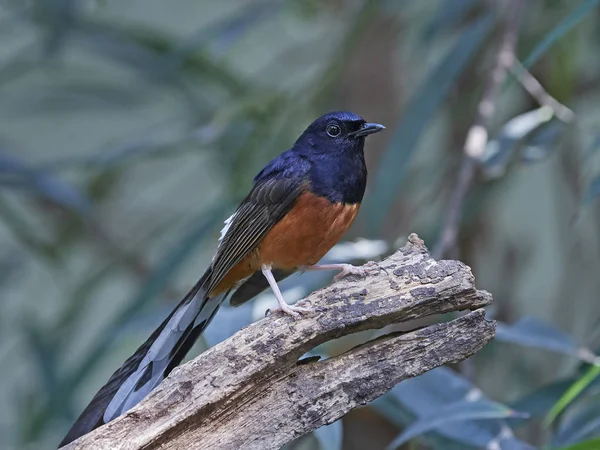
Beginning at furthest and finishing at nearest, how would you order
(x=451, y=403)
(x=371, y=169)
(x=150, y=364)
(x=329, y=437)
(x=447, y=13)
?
(x=371, y=169) → (x=447, y=13) → (x=451, y=403) → (x=150, y=364) → (x=329, y=437)

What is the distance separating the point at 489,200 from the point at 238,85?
1.30 meters

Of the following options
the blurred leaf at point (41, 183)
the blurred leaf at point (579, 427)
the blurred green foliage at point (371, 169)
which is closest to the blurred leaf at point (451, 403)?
the blurred green foliage at point (371, 169)

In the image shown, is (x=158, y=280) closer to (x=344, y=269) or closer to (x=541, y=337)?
(x=344, y=269)

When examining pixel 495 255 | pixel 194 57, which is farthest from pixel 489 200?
pixel 194 57

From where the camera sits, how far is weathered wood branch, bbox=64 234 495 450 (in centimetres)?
183

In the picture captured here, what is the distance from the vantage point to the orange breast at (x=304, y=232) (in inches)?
96.7

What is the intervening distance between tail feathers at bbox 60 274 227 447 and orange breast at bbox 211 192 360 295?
0.71 feet

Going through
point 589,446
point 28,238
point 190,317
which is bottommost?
point 589,446

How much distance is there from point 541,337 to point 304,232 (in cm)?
75

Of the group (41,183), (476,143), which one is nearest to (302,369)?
(476,143)

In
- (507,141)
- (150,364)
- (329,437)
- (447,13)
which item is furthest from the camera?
(447,13)

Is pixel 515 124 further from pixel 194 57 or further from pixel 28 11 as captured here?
pixel 28 11

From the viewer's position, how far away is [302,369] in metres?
1.92

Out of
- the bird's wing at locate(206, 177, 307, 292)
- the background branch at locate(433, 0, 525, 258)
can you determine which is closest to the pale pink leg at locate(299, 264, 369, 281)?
the bird's wing at locate(206, 177, 307, 292)
